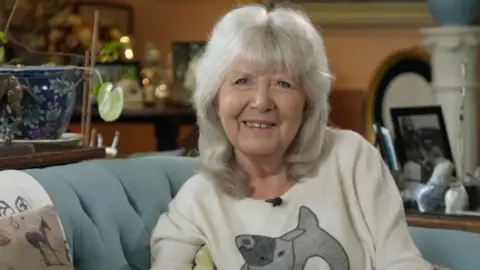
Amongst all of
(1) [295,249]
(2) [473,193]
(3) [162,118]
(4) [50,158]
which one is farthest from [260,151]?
(3) [162,118]

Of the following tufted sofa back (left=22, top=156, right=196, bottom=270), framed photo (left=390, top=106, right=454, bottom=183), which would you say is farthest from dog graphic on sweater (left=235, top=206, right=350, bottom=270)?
framed photo (left=390, top=106, right=454, bottom=183)

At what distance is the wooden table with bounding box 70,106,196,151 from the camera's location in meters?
3.55

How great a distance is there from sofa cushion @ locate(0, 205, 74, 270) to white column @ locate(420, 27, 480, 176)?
230cm

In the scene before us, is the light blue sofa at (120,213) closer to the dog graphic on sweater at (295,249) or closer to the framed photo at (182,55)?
the dog graphic on sweater at (295,249)

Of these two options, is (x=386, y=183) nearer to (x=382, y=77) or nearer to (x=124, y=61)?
(x=382, y=77)

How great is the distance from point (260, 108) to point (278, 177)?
19cm

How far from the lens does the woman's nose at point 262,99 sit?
174 cm

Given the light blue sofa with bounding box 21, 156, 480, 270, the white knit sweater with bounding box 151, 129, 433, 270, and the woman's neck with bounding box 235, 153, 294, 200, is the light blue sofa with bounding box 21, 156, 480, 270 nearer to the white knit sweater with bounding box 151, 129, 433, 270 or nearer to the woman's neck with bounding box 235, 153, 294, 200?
the white knit sweater with bounding box 151, 129, 433, 270

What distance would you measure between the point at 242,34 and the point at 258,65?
82 millimetres

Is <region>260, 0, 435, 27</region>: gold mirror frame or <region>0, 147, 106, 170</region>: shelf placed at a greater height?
<region>260, 0, 435, 27</region>: gold mirror frame

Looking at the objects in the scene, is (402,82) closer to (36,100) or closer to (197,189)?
(197,189)

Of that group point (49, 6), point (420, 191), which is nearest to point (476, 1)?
point (420, 191)

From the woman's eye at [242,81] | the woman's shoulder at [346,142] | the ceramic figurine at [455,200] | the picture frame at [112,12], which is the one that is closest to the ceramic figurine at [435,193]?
the ceramic figurine at [455,200]

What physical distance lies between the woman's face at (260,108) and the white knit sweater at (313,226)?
12cm
